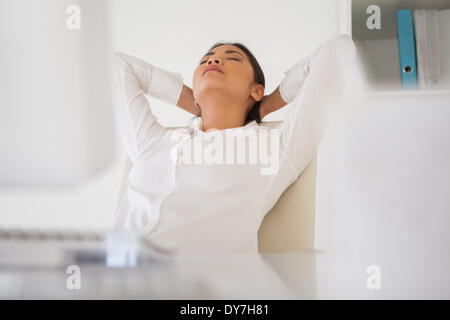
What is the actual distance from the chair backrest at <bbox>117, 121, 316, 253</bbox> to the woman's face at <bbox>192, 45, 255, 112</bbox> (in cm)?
28

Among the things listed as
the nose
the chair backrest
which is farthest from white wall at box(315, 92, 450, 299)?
the nose

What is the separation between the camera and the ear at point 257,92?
47.8 inches

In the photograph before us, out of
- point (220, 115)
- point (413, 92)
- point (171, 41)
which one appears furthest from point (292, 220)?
point (171, 41)

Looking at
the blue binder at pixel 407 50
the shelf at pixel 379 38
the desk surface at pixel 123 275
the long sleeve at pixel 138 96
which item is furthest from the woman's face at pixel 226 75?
the desk surface at pixel 123 275

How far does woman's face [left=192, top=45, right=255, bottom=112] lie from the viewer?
1160 mm

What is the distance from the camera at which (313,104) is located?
3.38 ft

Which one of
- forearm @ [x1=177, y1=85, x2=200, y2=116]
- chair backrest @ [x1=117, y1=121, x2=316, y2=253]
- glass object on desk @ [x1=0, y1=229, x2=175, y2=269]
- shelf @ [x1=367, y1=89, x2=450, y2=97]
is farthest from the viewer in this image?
forearm @ [x1=177, y1=85, x2=200, y2=116]

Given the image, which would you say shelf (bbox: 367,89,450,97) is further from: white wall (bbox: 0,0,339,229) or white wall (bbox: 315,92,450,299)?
white wall (bbox: 0,0,339,229)

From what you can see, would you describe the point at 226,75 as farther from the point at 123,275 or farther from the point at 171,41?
the point at 123,275

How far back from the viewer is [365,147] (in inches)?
48.8

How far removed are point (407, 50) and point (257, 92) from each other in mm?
377

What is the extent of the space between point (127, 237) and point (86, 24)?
38.7 inches
